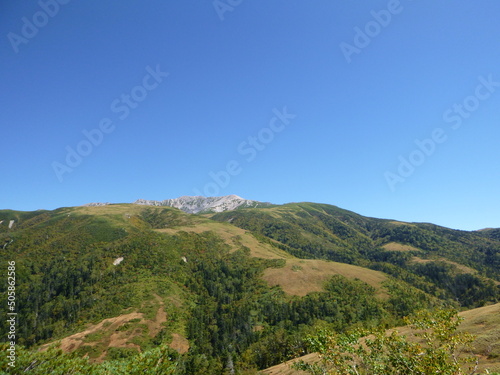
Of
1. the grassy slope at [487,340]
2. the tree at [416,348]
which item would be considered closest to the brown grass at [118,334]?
the tree at [416,348]

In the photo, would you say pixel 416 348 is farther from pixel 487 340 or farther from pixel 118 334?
pixel 118 334

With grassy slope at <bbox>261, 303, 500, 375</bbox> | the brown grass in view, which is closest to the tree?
grassy slope at <bbox>261, 303, 500, 375</bbox>

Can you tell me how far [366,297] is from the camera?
198875mm

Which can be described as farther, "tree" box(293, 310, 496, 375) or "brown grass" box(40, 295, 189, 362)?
"brown grass" box(40, 295, 189, 362)

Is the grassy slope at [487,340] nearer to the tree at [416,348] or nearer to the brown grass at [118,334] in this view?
the tree at [416,348]

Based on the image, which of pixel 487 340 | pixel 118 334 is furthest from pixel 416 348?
pixel 118 334

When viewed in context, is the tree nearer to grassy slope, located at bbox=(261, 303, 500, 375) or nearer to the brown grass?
grassy slope, located at bbox=(261, 303, 500, 375)

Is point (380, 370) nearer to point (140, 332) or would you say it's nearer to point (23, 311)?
point (140, 332)

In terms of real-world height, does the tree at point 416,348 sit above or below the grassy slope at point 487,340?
above

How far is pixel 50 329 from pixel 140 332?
79.4 meters

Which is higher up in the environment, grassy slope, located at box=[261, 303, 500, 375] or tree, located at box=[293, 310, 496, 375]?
tree, located at box=[293, 310, 496, 375]

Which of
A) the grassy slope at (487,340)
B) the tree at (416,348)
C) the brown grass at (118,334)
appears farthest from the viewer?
the brown grass at (118,334)

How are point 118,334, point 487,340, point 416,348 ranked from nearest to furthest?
point 416,348 → point 487,340 → point 118,334

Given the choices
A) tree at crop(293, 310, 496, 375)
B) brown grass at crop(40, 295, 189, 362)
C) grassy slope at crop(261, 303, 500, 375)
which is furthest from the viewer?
brown grass at crop(40, 295, 189, 362)
